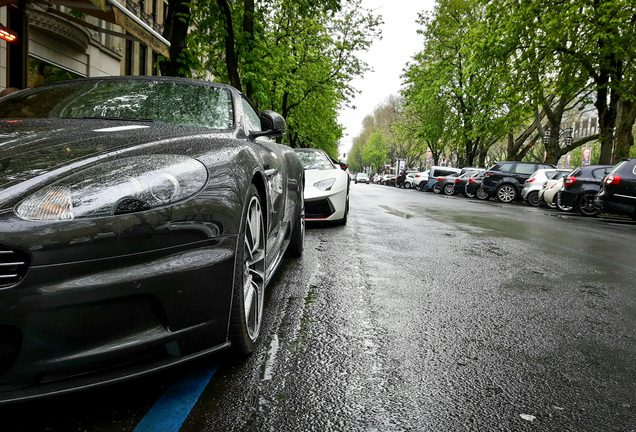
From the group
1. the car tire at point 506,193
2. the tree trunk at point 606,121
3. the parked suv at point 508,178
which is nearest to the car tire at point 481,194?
the parked suv at point 508,178

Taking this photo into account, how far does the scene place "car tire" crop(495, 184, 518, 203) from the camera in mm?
23609

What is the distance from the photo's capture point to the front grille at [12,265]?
1.70 metres

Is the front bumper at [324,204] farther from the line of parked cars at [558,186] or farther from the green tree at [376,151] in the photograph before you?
the green tree at [376,151]

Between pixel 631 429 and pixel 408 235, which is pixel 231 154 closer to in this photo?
pixel 631 429

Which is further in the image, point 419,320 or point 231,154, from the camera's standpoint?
point 419,320

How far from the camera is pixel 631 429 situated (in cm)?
214

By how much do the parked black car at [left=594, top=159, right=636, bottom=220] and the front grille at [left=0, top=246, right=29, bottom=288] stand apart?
1368 centimetres

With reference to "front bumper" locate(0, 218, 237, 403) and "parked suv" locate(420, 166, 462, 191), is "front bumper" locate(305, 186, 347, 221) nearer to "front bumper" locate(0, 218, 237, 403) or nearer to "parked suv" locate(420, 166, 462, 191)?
"front bumper" locate(0, 218, 237, 403)

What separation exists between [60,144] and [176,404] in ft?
3.88

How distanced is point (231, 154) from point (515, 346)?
6.24 ft

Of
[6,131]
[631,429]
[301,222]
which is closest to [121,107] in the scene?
[6,131]

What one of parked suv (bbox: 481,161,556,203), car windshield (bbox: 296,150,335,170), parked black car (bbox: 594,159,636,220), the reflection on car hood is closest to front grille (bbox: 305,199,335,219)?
the reflection on car hood

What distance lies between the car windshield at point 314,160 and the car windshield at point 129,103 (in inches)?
214

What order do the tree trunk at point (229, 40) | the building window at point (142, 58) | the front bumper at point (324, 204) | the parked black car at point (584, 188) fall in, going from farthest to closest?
the building window at point (142, 58) < the parked black car at point (584, 188) < the tree trunk at point (229, 40) < the front bumper at point (324, 204)
